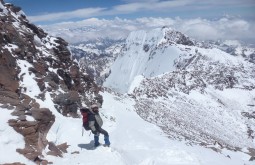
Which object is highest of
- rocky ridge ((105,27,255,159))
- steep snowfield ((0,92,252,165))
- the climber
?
the climber

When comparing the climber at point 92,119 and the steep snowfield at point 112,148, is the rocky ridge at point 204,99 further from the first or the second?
the climber at point 92,119

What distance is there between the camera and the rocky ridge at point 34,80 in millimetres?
21688

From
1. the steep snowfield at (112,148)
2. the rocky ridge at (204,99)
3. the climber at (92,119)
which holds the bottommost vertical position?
the rocky ridge at (204,99)

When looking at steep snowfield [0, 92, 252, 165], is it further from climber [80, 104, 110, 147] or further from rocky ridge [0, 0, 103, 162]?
climber [80, 104, 110, 147]

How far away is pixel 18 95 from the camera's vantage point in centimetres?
2573

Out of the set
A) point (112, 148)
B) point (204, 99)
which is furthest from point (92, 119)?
point (204, 99)

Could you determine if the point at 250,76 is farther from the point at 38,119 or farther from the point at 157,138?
the point at 38,119

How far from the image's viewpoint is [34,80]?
3022 centimetres

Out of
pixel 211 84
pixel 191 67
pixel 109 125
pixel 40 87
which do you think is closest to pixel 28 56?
pixel 40 87

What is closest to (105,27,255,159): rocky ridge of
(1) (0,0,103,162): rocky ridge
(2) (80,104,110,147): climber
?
(1) (0,0,103,162): rocky ridge

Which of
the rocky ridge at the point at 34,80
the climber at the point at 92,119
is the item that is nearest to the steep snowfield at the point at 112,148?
→ the rocky ridge at the point at 34,80

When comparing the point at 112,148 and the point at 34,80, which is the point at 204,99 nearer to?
the point at 34,80

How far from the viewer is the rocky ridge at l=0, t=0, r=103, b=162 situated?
21.7m

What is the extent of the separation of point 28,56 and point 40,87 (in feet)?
12.3
